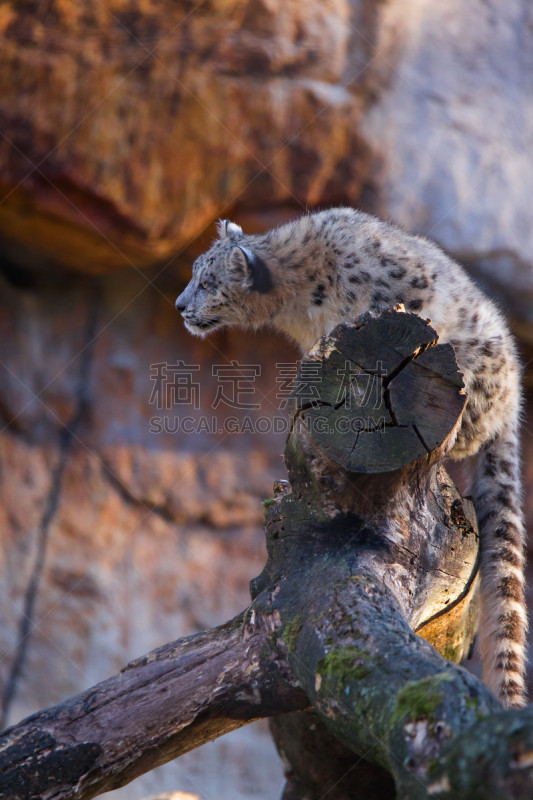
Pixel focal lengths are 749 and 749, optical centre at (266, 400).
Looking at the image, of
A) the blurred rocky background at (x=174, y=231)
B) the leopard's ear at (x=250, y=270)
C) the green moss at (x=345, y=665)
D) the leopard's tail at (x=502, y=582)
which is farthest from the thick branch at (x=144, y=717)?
the blurred rocky background at (x=174, y=231)

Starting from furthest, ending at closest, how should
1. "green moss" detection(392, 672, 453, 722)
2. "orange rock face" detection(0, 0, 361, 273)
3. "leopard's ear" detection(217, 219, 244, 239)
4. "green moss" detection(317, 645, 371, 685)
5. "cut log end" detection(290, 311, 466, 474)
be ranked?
"orange rock face" detection(0, 0, 361, 273), "leopard's ear" detection(217, 219, 244, 239), "cut log end" detection(290, 311, 466, 474), "green moss" detection(317, 645, 371, 685), "green moss" detection(392, 672, 453, 722)

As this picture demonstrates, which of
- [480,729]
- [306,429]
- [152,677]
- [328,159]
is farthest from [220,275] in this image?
[480,729]

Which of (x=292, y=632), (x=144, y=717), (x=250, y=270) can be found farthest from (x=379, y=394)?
(x=250, y=270)

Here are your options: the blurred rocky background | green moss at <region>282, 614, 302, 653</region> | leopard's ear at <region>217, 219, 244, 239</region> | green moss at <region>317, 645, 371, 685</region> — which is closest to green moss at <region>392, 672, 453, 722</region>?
green moss at <region>317, 645, 371, 685</region>

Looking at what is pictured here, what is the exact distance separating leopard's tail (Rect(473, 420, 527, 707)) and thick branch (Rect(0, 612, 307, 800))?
1.02 meters

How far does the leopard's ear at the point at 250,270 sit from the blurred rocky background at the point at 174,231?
1261mm

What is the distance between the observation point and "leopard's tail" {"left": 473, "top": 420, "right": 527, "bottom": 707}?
2822 millimetres

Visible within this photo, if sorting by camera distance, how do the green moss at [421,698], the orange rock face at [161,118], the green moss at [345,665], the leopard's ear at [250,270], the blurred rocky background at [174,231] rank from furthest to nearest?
the blurred rocky background at [174,231] < the orange rock face at [161,118] < the leopard's ear at [250,270] < the green moss at [345,665] < the green moss at [421,698]

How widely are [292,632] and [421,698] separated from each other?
0.65 m

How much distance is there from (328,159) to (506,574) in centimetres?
328

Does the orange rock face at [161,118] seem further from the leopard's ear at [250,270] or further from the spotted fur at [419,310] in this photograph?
the leopard's ear at [250,270]

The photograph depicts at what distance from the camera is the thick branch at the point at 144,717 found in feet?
6.84

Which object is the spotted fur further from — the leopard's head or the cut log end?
the cut log end

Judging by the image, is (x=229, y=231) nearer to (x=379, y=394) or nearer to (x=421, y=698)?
(x=379, y=394)
